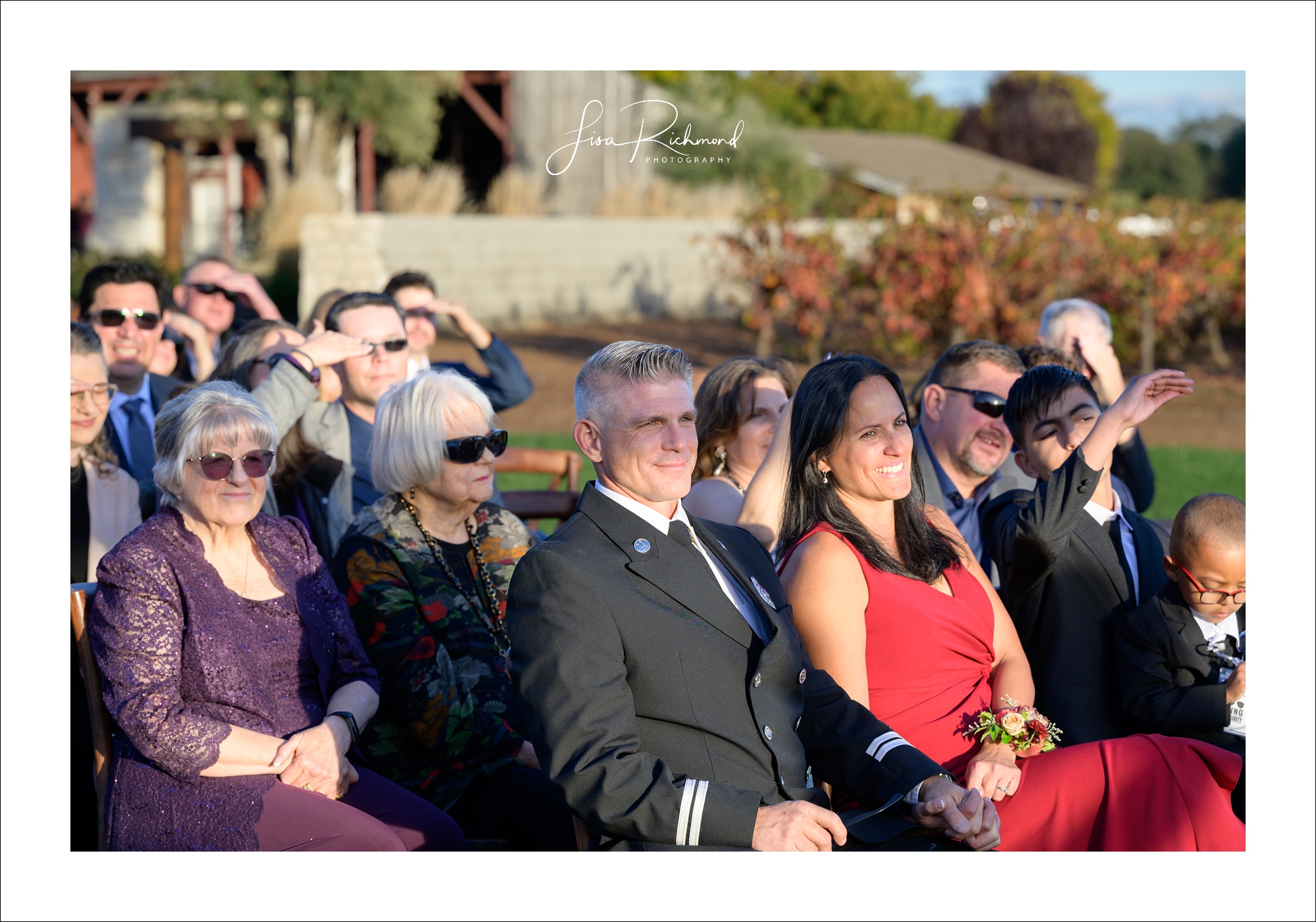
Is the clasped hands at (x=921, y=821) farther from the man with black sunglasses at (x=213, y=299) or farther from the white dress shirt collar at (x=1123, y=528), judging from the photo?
the man with black sunglasses at (x=213, y=299)

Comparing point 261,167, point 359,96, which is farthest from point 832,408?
point 261,167

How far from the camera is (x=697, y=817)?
251 cm

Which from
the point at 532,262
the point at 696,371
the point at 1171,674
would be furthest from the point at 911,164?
the point at 1171,674

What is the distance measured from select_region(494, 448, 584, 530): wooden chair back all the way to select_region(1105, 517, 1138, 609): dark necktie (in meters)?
2.54

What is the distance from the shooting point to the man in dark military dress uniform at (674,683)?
2494 millimetres

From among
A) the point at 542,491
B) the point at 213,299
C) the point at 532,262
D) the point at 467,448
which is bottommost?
the point at 542,491

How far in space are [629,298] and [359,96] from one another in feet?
20.1

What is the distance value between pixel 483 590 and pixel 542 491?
6.62 ft

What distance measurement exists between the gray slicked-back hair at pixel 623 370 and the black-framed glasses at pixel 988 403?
189 cm

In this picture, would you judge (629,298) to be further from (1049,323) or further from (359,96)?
(1049,323)

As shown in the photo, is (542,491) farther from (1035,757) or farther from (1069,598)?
(1035,757)

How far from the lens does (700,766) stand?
263 cm

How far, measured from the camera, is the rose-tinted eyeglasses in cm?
330

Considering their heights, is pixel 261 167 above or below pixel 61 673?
above
